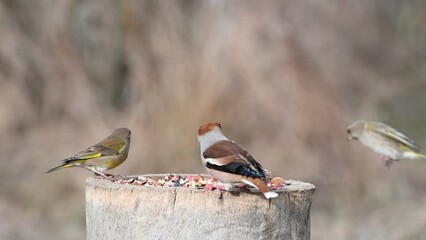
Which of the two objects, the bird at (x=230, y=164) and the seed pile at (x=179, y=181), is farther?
the seed pile at (x=179, y=181)

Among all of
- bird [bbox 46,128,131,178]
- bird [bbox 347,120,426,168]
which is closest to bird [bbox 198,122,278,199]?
bird [bbox 46,128,131,178]

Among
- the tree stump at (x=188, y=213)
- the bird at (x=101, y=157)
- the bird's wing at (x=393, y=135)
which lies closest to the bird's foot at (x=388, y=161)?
the bird's wing at (x=393, y=135)

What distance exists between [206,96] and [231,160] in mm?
8437

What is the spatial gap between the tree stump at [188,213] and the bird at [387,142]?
4855 mm

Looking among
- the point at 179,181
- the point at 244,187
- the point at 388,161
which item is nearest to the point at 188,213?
the point at 244,187

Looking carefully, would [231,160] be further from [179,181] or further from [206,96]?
[206,96]

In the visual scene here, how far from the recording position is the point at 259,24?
45.8 ft

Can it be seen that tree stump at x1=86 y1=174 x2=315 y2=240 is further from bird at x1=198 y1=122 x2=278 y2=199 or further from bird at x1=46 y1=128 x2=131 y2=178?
bird at x1=46 y1=128 x2=131 y2=178

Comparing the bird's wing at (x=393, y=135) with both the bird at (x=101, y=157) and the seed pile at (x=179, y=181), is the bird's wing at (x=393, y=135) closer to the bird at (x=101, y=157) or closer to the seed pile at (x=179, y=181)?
the bird at (x=101, y=157)

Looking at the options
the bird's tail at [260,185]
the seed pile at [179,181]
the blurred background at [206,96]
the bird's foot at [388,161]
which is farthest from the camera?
the blurred background at [206,96]

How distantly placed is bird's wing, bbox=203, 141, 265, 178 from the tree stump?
0.42 feet

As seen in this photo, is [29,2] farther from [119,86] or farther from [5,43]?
[119,86]

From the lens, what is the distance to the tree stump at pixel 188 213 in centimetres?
457

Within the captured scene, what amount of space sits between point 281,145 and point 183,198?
8567 mm
